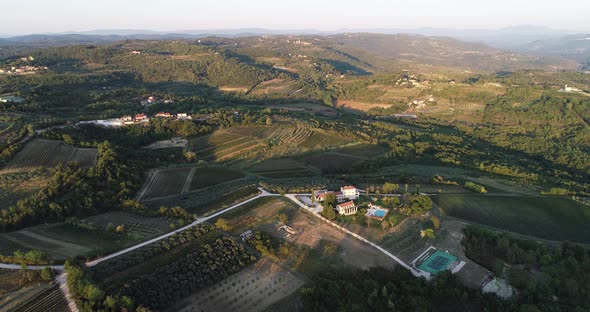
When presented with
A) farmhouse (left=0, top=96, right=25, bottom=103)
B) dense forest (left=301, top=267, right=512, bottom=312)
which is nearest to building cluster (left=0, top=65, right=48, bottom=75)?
farmhouse (left=0, top=96, right=25, bottom=103)

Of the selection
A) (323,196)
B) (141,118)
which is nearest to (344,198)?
(323,196)

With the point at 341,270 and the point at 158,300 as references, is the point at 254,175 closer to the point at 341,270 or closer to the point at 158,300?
the point at 341,270

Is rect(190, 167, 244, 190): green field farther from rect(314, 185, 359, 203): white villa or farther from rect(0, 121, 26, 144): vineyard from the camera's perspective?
rect(0, 121, 26, 144): vineyard

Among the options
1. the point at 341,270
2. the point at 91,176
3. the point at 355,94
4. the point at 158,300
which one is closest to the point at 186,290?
the point at 158,300

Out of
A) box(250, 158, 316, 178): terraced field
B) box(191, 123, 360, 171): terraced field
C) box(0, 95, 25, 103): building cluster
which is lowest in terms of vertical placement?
box(250, 158, 316, 178): terraced field

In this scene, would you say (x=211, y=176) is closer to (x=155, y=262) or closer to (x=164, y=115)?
(x=155, y=262)

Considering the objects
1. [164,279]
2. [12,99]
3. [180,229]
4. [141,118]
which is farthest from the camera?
[12,99]
